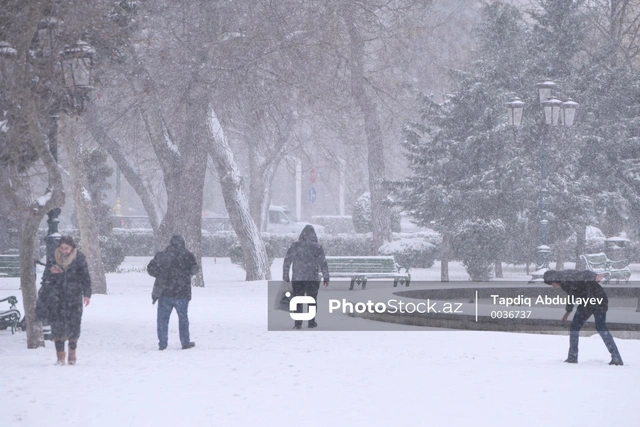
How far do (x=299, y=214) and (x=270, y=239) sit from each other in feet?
102

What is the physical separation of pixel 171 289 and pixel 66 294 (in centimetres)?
193

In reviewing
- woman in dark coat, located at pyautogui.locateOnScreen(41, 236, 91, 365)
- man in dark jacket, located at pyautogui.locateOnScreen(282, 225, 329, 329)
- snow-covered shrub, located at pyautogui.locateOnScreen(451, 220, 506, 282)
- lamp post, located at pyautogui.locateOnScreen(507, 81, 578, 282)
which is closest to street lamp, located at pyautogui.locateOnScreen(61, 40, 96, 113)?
woman in dark coat, located at pyautogui.locateOnScreen(41, 236, 91, 365)

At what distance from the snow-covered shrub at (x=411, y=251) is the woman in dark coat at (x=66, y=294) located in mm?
22705

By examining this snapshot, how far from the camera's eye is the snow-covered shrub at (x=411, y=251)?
3588 cm

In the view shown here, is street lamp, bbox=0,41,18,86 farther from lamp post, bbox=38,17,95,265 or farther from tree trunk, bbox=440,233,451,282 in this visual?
tree trunk, bbox=440,233,451,282

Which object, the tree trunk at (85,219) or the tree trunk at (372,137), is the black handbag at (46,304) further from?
the tree trunk at (372,137)

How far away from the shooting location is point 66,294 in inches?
496

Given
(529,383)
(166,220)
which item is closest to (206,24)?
(166,220)

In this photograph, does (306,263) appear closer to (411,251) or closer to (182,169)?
(182,169)

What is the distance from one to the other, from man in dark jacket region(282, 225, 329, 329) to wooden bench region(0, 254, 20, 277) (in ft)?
45.1

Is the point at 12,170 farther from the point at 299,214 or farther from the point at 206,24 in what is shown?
the point at 299,214

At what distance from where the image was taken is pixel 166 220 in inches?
1072

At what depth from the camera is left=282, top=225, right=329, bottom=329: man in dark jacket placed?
664 inches

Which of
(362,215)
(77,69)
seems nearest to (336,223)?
(362,215)
